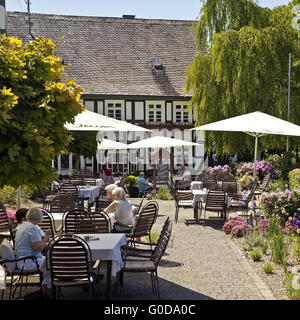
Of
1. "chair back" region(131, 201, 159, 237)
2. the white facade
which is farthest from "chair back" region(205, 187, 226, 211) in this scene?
the white facade

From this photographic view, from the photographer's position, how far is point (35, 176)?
20.3ft

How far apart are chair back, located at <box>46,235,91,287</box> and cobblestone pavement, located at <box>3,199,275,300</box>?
2.66ft

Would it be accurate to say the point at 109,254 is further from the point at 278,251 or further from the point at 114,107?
the point at 114,107

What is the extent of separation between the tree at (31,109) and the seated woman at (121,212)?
3.18 meters

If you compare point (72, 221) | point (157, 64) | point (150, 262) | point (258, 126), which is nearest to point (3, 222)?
point (72, 221)

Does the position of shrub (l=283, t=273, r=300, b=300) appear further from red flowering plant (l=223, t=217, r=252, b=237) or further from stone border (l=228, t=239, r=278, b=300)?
red flowering plant (l=223, t=217, r=252, b=237)

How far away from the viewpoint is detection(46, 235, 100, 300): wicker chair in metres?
6.39

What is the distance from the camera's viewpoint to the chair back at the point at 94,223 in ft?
28.2

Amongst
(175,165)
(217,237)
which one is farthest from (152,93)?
(217,237)

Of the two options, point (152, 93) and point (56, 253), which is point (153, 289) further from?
point (152, 93)

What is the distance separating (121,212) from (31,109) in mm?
3940

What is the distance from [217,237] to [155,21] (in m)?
31.6

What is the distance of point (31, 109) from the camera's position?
6270 mm

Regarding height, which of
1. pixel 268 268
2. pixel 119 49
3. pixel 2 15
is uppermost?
pixel 119 49
